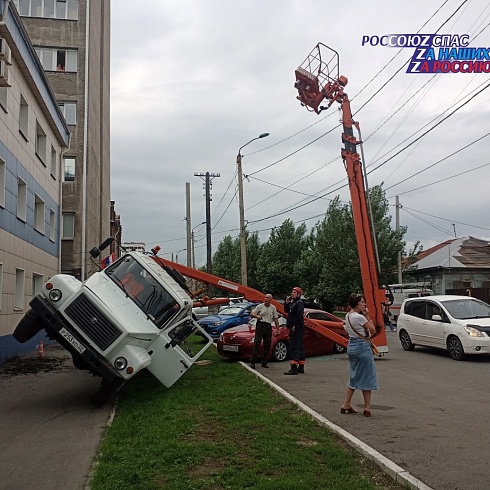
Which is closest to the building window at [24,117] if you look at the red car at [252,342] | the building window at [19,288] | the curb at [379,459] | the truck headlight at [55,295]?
the building window at [19,288]

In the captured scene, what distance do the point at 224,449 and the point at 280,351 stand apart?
30.3 ft

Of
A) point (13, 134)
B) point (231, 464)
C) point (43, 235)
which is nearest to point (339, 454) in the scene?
point (231, 464)

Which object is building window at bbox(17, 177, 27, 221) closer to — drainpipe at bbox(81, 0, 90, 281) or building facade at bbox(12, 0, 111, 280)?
building facade at bbox(12, 0, 111, 280)

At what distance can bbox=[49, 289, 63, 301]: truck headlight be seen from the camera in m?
9.53

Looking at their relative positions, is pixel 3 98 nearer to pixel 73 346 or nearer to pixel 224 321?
pixel 73 346

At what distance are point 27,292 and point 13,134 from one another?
5.13m

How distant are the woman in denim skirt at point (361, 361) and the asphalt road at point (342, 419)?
11.0 inches

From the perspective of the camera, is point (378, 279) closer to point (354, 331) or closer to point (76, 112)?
point (354, 331)

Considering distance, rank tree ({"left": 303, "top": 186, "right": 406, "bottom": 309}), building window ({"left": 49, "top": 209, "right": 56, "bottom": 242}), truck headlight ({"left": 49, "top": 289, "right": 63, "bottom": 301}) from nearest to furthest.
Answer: truck headlight ({"left": 49, "top": 289, "right": 63, "bottom": 301})
building window ({"left": 49, "top": 209, "right": 56, "bottom": 242})
tree ({"left": 303, "top": 186, "right": 406, "bottom": 309})

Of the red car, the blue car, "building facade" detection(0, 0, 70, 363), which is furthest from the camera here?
the blue car

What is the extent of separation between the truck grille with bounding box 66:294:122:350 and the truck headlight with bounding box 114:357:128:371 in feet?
0.92

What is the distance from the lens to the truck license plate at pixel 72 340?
30.1 ft

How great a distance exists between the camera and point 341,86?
1580 centimetres

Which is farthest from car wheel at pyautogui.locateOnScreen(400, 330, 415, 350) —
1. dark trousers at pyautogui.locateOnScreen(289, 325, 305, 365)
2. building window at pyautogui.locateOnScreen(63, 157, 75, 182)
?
building window at pyautogui.locateOnScreen(63, 157, 75, 182)
